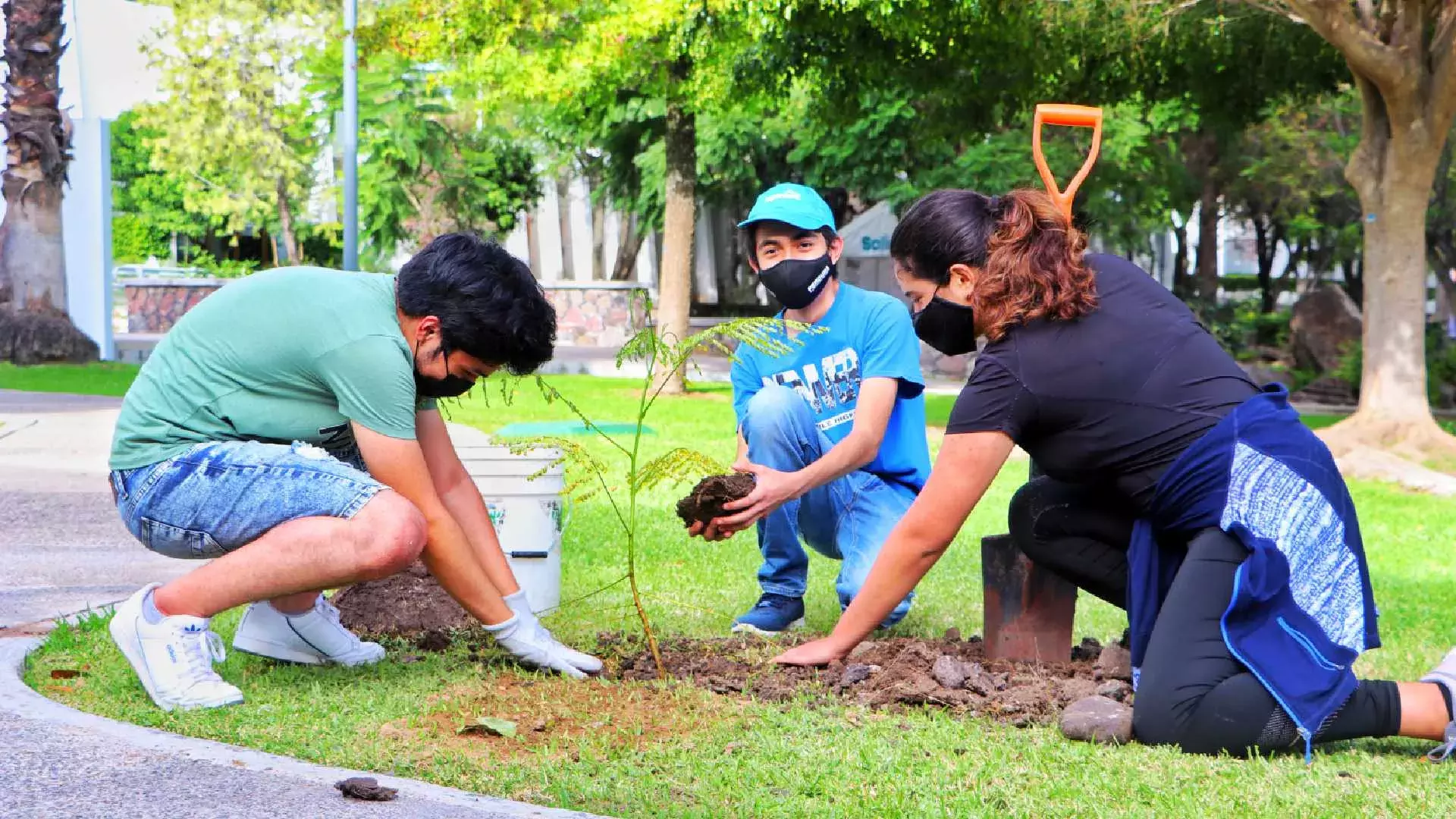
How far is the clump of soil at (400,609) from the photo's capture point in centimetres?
489

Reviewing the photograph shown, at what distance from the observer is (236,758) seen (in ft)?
11.0

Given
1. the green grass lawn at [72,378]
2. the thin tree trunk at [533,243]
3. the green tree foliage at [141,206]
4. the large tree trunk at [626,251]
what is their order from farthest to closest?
the green tree foliage at [141,206] < the thin tree trunk at [533,243] < the large tree trunk at [626,251] < the green grass lawn at [72,378]

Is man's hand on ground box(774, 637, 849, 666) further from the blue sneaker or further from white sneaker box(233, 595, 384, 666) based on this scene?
white sneaker box(233, 595, 384, 666)

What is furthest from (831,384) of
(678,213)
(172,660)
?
(678,213)

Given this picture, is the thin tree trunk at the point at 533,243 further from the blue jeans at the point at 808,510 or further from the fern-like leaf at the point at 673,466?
the fern-like leaf at the point at 673,466

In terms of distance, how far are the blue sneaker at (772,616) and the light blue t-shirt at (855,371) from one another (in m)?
0.55

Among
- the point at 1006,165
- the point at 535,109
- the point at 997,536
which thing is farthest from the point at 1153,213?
the point at 997,536

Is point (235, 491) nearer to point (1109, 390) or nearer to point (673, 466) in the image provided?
Answer: point (673, 466)

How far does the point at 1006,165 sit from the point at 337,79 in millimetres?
13579

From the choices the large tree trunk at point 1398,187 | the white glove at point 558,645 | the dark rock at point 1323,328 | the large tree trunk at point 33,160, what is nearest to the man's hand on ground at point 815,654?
the white glove at point 558,645

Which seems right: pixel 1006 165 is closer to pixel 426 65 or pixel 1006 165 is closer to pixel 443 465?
pixel 426 65

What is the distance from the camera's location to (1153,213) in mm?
28047

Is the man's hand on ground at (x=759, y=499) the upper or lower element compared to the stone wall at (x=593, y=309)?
upper

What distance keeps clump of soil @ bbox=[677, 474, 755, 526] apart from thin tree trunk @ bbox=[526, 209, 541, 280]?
37778mm
